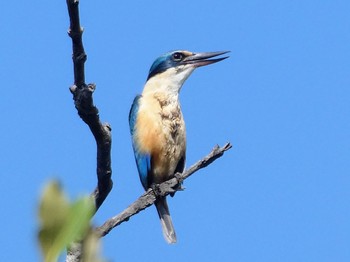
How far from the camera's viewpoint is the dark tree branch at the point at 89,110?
3533mm

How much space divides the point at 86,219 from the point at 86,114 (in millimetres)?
3077

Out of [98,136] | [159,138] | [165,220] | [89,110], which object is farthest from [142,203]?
[165,220]

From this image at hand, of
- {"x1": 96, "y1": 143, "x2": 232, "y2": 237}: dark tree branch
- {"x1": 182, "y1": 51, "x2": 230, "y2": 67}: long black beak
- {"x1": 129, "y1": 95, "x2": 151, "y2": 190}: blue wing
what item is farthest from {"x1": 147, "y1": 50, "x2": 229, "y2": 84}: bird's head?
{"x1": 96, "y1": 143, "x2": 232, "y2": 237}: dark tree branch

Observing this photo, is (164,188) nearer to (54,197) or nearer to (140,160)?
(140,160)

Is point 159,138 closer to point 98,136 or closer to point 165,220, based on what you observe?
point 165,220

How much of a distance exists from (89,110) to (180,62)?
439 centimetres

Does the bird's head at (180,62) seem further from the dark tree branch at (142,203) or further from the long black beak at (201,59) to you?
the dark tree branch at (142,203)

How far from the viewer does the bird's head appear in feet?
27.0

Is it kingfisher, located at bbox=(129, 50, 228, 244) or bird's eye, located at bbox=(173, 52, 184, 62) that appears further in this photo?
bird's eye, located at bbox=(173, 52, 184, 62)

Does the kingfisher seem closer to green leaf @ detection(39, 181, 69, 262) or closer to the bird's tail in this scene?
the bird's tail

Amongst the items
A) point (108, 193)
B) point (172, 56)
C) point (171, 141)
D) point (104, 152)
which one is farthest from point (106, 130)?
point (172, 56)

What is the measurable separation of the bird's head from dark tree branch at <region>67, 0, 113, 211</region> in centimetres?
381

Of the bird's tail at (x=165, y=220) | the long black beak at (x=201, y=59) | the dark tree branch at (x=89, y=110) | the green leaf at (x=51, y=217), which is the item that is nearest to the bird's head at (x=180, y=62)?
the long black beak at (x=201, y=59)

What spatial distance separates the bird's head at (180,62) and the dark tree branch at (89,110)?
3807mm
